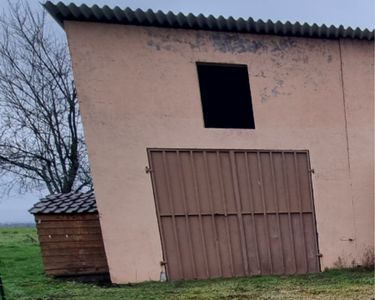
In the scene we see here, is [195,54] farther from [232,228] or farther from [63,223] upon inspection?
[63,223]

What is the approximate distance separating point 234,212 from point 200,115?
54.6 inches

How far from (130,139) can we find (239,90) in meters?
1.81

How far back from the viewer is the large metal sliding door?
5441 mm

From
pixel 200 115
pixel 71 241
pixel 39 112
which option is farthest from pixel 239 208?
pixel 39 112

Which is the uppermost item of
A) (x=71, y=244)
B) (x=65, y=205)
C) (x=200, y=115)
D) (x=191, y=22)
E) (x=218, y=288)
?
(x=191, y=22)

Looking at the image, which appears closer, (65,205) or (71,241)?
(71,241)

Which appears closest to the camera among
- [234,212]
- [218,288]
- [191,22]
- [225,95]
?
[218,288]

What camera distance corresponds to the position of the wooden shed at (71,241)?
18.5 feet

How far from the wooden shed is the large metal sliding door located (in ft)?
3.24

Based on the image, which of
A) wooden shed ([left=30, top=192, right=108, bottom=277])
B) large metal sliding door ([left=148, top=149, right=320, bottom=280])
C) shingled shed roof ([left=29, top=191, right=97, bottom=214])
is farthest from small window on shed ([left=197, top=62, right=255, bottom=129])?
wooden shed ([left=30, top=192, right=108, bottom=277])

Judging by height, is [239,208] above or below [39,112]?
below

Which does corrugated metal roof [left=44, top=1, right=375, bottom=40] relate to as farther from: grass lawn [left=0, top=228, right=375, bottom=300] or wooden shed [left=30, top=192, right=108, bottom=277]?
grass lawn [left=0, top=228, right=375, bottom=300]

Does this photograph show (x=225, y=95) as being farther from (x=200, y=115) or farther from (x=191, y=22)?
(x=191, y=22)

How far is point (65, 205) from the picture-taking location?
5.96 m
